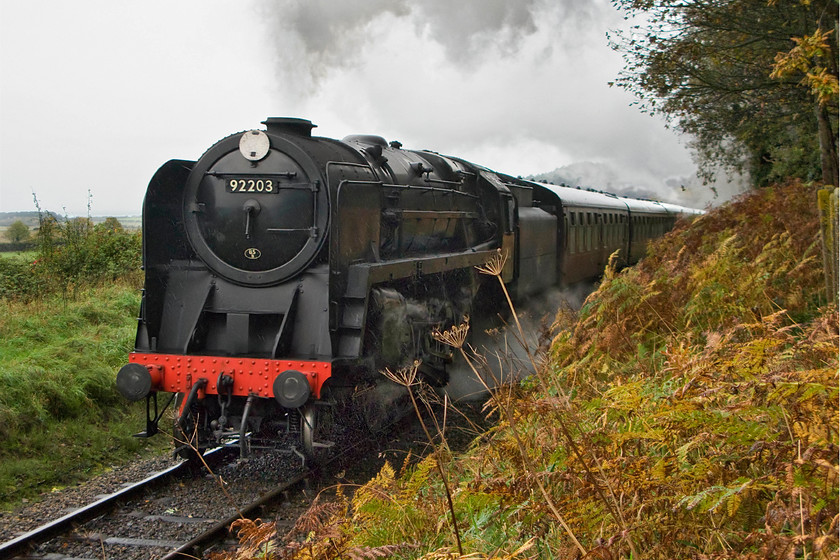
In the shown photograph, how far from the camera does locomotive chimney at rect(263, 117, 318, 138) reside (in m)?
6.59

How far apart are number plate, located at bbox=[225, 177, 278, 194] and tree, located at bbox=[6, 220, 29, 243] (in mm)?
10098

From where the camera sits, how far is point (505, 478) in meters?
3.36

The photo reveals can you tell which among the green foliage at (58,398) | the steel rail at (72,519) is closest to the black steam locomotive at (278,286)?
the steel rail at (72,519)

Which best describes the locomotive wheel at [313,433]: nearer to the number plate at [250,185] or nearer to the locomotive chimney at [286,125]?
the number plate at [250,185]

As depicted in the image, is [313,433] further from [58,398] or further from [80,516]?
[58,398]

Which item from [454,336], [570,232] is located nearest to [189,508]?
[454,336]

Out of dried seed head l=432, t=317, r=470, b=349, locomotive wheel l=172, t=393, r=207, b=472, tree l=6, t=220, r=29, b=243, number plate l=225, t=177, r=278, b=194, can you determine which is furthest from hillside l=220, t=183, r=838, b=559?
tree l=6, t=220, r=29, b=243

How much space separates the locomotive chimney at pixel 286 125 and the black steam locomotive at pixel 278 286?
0.01 meters

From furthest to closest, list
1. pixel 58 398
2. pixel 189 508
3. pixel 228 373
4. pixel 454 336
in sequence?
pixel 58 398, pixel 228 373, pixel 189 508, pixel 454 336

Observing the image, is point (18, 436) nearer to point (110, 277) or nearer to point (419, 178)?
point (419, 178)

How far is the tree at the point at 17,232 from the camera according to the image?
14698 mm

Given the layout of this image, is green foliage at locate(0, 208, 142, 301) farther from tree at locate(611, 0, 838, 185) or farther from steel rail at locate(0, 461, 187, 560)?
tree at locate(611, 0, 838, 185)

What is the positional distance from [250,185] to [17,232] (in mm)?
10712

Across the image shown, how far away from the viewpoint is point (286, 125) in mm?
6613
